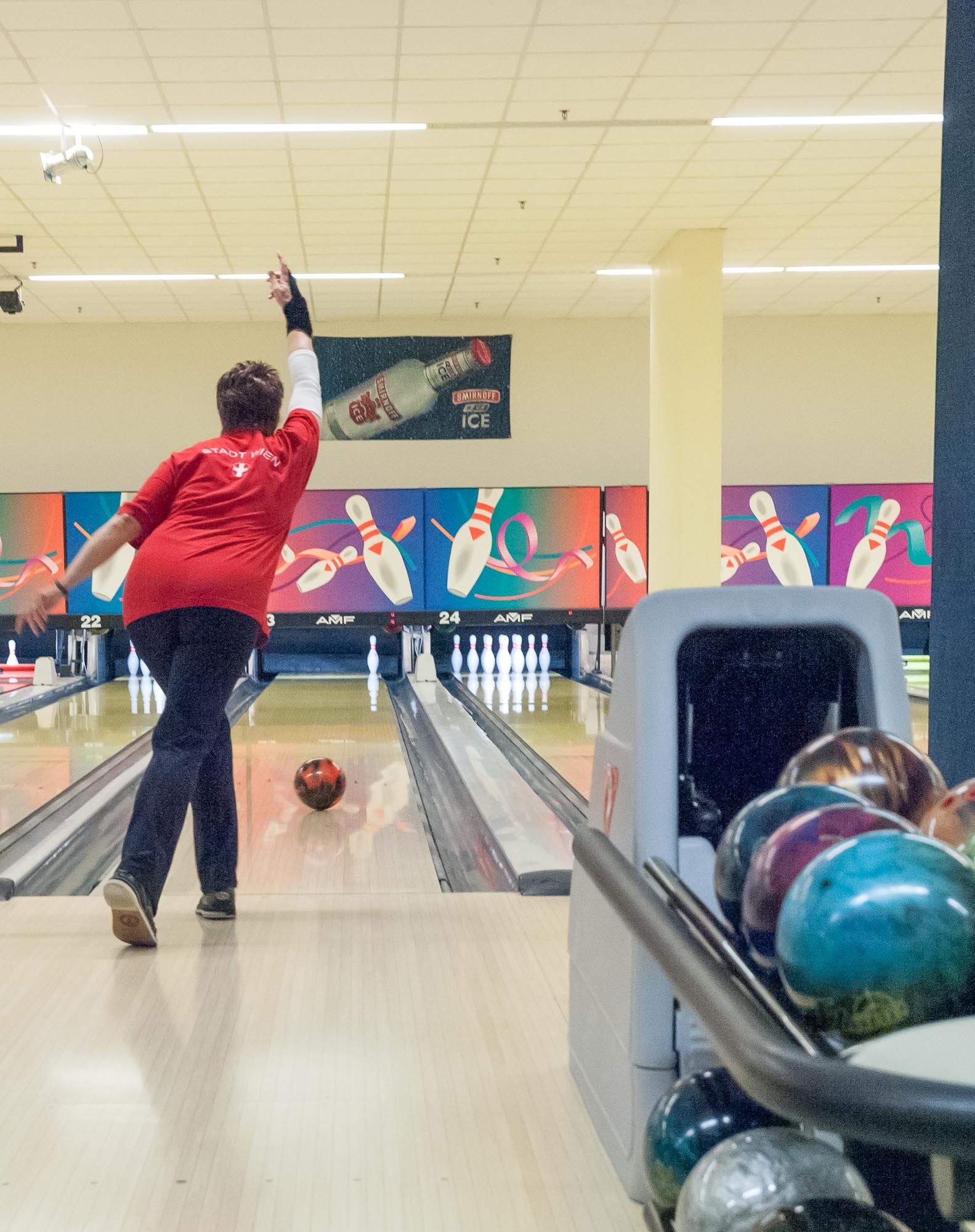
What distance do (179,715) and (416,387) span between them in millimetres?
7338

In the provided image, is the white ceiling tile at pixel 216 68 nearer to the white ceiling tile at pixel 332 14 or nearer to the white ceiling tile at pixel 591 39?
the white ceiling tile at pixel 332 14

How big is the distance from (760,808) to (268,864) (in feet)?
7.24

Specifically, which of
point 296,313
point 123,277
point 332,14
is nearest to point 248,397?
point 296,313

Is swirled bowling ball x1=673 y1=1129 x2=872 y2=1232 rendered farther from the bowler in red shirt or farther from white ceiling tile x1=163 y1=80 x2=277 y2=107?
white ceiling tile x1=163 y1=80 x2=277 y2=107

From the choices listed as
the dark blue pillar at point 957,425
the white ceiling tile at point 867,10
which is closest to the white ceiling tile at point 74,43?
the white ceiling tile at point 867,10

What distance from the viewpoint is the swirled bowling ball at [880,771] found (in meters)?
1.24

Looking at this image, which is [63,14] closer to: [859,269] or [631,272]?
[631,272]

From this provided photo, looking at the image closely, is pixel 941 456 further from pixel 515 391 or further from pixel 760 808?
pixel 515 391

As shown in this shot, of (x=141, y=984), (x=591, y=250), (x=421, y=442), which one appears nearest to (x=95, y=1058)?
(x=141, y=984)

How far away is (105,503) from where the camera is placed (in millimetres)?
8469

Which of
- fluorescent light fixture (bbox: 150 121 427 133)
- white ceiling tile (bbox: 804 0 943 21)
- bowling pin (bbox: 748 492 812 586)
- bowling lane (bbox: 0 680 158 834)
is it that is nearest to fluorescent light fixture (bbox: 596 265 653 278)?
bowling pin (bbox: 748 492 812 586)

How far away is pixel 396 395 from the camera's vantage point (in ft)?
30.6

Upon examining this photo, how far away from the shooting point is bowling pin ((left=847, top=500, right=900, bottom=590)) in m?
8.74

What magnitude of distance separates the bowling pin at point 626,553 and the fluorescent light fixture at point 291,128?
379 centimetres
